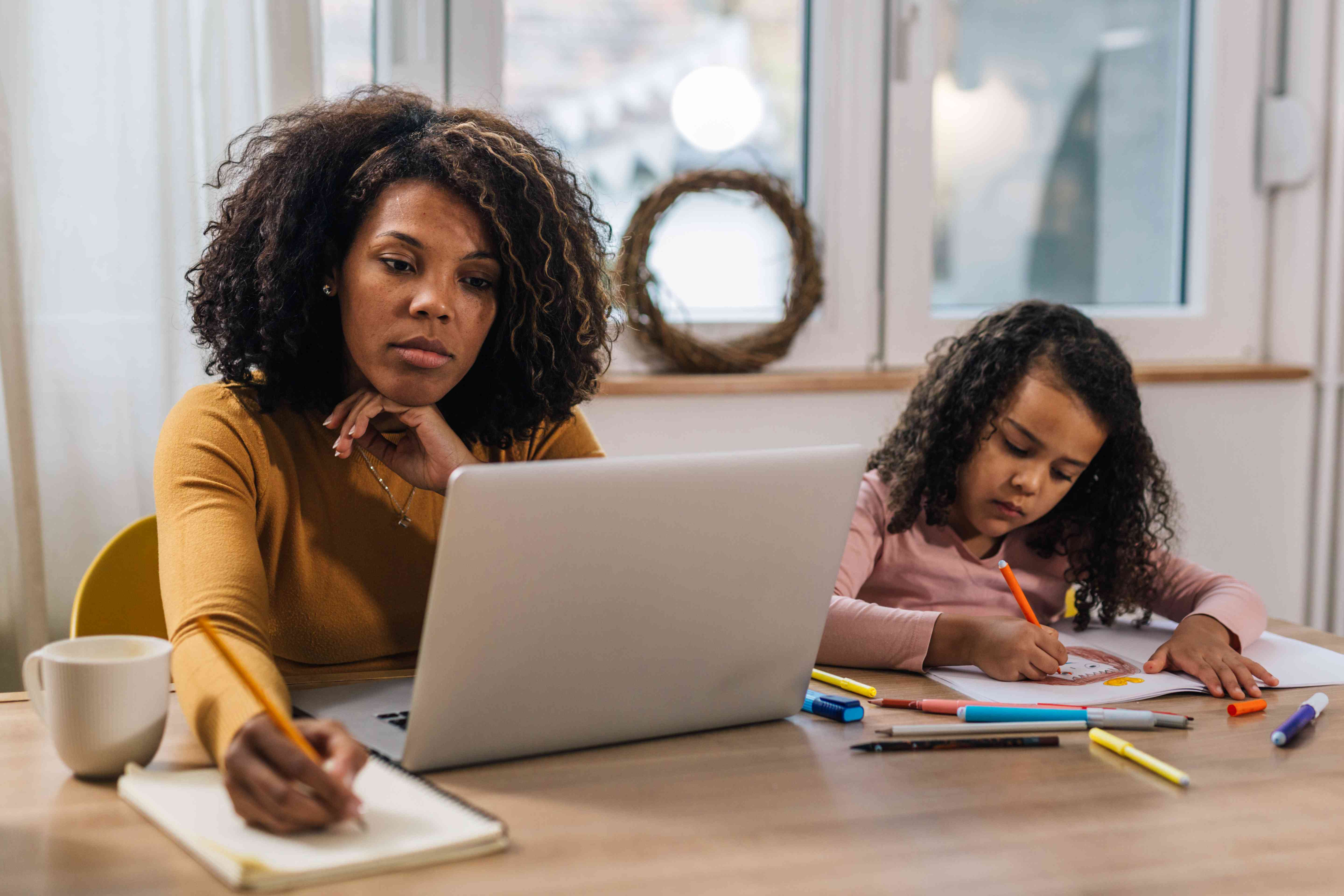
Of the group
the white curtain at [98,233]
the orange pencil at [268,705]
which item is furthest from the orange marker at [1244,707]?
the white curtain at [98,233]

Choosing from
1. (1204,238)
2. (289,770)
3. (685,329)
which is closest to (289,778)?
(289,770)

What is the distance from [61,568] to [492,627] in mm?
1305

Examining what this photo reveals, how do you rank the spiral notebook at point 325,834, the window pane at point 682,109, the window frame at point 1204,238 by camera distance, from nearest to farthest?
the spiral notebook at point 325,834 → the window pane at point 682,109 → the window frame at point 1204,238

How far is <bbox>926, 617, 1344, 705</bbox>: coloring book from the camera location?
1064 mm

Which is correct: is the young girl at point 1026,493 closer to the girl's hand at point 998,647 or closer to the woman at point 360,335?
the girl's hand at point 998,647

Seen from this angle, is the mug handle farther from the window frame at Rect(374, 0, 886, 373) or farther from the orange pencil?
the window frame at Rect(374, 0, 886, 373)

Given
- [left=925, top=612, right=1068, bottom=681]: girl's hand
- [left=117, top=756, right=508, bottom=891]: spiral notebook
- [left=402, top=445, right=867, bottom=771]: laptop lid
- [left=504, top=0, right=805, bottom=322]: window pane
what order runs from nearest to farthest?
[left=117, top=756, right=508, bottom=891]: spiral notebook → [left=402, top=445, right=867, bottom=771]: laptop lid → [left=925, top=612, right=1068, bottom=681]: girl's hand → [left=504, top=0, right=805, bottom=322]: window pane

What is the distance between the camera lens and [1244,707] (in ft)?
3.36

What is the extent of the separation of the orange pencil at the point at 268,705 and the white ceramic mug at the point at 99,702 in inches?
1.5

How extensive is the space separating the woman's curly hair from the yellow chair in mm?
194

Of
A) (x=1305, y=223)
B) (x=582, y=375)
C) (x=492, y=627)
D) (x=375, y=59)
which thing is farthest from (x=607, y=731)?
(x=1305, y=223)

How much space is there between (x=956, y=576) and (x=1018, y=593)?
0.23m

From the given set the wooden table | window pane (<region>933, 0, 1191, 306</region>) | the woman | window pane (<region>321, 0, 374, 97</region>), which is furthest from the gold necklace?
window pane (<region>933, 0, 1191, 306</region>)

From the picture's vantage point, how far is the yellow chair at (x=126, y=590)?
1.19 meters
